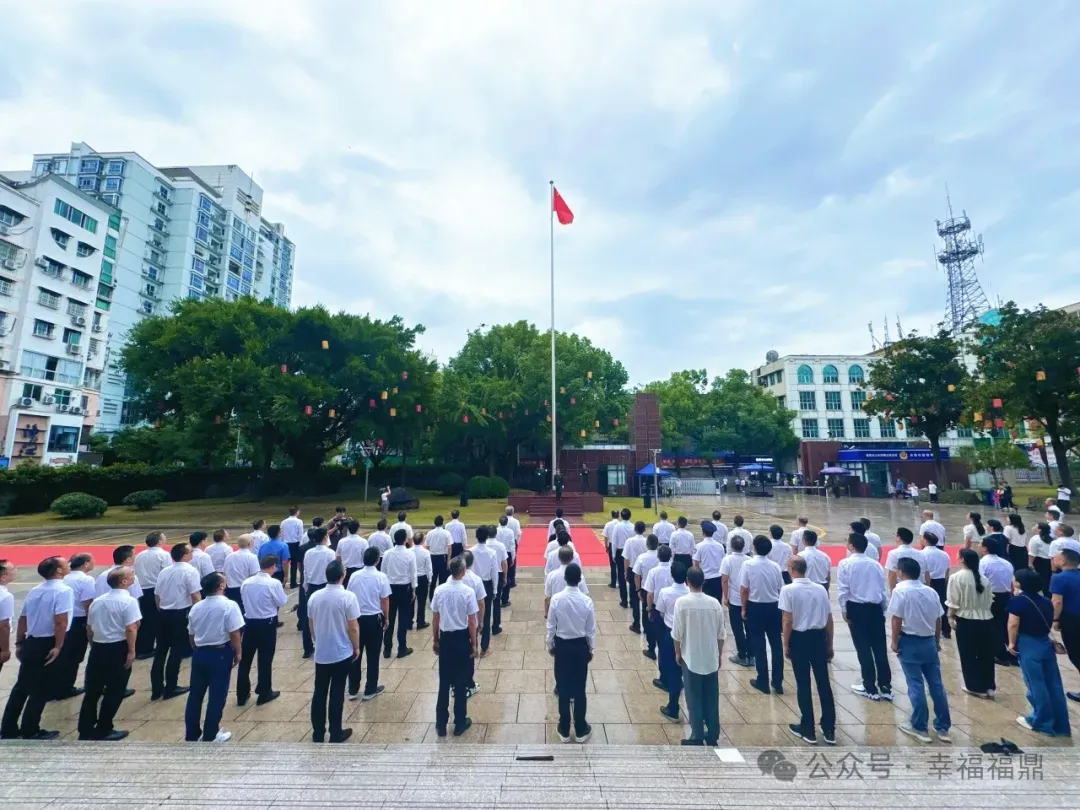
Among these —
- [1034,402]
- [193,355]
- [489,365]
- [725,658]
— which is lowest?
[725,658]

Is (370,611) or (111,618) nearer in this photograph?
(111,618)

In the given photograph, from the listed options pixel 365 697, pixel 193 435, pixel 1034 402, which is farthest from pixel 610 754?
pixel 1034 402

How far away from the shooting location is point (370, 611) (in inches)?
208

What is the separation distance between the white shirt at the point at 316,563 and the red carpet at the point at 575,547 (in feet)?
22.1

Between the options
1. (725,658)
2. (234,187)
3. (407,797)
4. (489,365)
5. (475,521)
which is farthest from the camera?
(234,187)

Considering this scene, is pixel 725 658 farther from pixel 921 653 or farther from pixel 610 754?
pixel 610 754

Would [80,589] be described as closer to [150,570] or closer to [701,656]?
[150,570]

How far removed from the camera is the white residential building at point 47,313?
120 ft

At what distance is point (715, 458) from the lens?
55.0 m

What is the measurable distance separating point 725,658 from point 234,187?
280 ft

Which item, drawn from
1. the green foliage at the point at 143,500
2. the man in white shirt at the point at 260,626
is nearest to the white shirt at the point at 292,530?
the man in white shirt at the point at 260,626

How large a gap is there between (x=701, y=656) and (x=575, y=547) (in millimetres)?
11696

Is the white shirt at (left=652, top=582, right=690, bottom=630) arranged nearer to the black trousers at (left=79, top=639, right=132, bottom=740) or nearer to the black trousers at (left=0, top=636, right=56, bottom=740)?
the black trousers at (left=79, top=639, right=132, bottom=740)

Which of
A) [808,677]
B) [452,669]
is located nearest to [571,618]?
[452,669]
